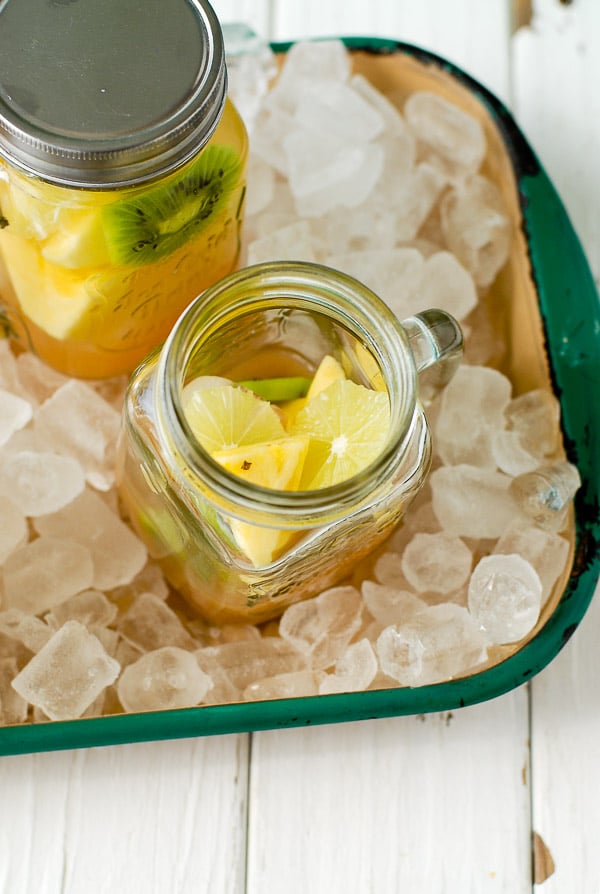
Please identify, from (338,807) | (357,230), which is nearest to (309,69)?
(357,230)

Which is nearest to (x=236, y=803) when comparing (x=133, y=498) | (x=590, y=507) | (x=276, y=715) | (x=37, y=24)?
(x=276, y=715)

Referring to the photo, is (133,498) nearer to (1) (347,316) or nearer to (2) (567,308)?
(1) (347,316)

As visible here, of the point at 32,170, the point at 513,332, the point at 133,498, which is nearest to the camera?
the point at 32,170

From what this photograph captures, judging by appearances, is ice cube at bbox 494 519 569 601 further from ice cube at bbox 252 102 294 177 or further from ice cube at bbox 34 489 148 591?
ice cube at bbox 252 102 294 177

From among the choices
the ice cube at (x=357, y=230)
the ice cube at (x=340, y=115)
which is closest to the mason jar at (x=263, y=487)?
the ice cube at (x=357, y=230)

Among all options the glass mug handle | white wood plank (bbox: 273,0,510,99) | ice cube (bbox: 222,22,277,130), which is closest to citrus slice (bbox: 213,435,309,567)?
the glass mug handle

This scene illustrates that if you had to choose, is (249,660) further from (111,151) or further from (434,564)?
(111,151)
